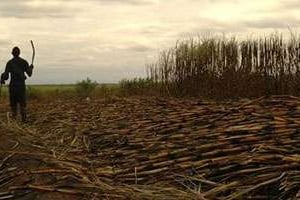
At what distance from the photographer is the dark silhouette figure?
38.5 feet

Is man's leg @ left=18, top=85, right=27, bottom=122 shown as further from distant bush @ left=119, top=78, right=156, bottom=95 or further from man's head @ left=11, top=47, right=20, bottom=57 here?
distant bush @ left=119, top=78, right=156, bottom=95

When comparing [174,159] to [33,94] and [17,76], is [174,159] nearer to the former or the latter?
[17,76]

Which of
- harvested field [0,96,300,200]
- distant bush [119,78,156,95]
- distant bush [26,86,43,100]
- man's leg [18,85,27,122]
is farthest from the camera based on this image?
distant bush [26,86,43,100]

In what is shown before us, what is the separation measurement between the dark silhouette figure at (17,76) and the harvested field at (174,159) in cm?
333

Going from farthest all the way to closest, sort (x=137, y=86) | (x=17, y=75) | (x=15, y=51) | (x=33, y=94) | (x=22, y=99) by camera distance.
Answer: (x=33, y=94), (x=137, y=86), (x=22, y=99), (x=17, y=75), (x=15, y=51)

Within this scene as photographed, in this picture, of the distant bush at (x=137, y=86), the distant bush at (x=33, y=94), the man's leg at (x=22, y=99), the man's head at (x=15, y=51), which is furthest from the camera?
the distant bush at (x=33, y=94)

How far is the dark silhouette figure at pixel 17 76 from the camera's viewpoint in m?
11.7

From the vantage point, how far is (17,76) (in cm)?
1181

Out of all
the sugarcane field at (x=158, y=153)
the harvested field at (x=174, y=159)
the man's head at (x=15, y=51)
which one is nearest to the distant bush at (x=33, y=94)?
the man's head at (x=15, y=51)

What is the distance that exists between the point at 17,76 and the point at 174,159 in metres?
6.65

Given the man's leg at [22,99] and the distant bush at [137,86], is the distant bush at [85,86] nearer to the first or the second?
the distant bush at [137,86]

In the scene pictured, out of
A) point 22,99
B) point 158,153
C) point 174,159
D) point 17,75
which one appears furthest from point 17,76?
point 174,159

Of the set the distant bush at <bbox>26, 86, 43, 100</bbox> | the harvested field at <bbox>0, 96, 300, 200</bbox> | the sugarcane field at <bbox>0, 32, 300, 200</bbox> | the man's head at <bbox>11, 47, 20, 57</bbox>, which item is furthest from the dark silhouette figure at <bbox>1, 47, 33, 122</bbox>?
the distant bush at <bbox>26, 86, 43, 100</bbox>

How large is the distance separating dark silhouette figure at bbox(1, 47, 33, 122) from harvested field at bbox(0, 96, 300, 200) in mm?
3333
